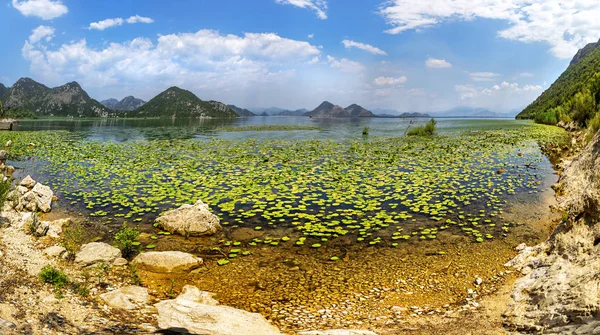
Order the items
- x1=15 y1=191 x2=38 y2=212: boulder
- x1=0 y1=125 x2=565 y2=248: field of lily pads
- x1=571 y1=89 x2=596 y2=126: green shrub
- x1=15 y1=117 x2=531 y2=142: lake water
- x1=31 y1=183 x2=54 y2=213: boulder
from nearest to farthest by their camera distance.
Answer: x1=0 y1=125 x2=565 y2=248: field of lily pads → x1=15 y1=191 x2=38 y2=212: boulder → x1=31 y1=183 x2=54 y2=213: boulder → x1=571 y1=89 x2=596 y2=126: green shrub → x1=15 y1=117 x2=531 y2=142: lake water

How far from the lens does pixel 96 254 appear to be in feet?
29.6

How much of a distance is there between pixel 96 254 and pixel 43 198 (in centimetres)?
693

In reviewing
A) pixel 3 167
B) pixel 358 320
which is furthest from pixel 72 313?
pixel 3 167

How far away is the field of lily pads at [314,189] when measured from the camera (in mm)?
11812

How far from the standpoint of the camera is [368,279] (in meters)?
8.25

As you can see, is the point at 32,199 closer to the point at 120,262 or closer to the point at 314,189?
the point at 120,262

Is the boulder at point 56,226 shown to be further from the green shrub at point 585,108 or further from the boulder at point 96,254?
the green shrub at point 585,108

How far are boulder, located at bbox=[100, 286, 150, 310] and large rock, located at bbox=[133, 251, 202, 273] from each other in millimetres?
1262

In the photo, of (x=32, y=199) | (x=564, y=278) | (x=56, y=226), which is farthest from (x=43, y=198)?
(x=564, y=278)

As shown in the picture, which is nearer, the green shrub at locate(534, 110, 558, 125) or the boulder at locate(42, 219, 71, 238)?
the boulder at locate(42, 219, 71, 238)

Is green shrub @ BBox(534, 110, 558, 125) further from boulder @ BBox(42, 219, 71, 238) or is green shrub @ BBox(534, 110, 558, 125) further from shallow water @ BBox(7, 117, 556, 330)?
boulder @ BBox(42, 219, 71, 238)

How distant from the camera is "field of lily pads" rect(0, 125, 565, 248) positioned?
38.8ft

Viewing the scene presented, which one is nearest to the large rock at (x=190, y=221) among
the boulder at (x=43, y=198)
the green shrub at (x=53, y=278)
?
the green shrub at (x=53, y=278)

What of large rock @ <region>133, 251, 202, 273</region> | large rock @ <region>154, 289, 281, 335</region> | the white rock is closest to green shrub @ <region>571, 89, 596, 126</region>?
large rock @ <region>133, 251, 202, 273</region>
